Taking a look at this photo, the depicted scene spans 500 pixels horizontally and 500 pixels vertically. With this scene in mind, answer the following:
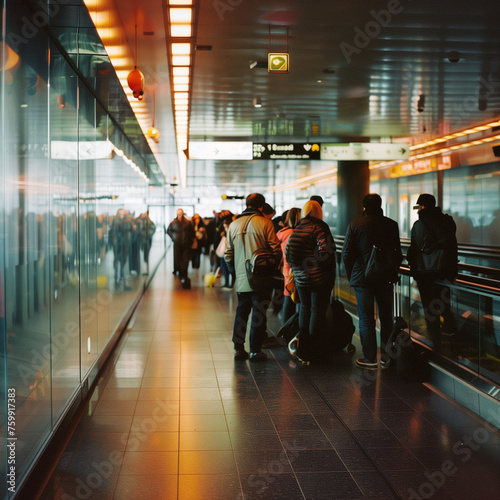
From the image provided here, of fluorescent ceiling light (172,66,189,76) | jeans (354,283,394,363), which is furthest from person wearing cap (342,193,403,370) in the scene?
fluorescent ceiling light (172,66,189,76)

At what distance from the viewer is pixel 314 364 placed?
6805mm

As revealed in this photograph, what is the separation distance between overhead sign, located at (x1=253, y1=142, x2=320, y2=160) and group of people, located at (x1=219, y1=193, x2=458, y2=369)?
7771 mm

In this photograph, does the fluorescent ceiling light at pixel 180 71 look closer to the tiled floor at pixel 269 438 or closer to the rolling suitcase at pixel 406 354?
the tiled floor at pixel 269 438

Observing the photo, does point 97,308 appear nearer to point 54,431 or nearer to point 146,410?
point 146,410

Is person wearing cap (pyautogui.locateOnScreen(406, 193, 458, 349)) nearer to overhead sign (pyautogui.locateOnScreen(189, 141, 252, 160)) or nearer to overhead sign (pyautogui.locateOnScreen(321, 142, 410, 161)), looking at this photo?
overhead sign (pyautogui.locateOnScreen(189, 141, 252, 160))

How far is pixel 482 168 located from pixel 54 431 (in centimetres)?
1371

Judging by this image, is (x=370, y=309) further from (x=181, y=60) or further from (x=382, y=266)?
(x=181, y=60)

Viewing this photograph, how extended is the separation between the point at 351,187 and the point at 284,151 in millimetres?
3310

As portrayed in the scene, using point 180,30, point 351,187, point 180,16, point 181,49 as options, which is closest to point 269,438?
point 180,16

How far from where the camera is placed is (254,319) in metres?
6.97

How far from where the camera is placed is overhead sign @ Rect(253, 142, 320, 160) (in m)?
14.6

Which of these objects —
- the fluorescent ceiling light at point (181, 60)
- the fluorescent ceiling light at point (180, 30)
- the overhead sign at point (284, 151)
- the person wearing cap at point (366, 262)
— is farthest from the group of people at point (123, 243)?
the overhead sign at point (284, 151)

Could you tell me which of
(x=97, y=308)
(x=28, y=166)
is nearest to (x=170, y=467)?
(x=28, y=166)

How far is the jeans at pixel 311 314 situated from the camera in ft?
21.9
